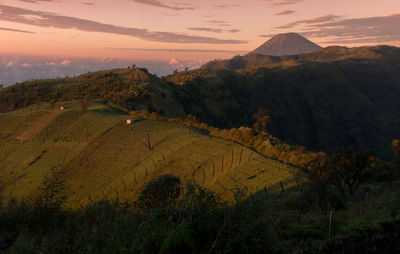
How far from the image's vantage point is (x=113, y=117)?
50.2 meters

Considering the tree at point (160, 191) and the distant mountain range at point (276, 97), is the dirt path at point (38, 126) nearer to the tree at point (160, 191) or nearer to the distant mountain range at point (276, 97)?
the distant mountain range at point (276, 97)

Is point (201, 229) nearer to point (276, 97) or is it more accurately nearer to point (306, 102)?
point (276, 97)

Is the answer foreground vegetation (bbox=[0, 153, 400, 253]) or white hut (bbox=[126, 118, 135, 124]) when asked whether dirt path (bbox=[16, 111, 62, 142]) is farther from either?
foreground vegetation (bbox=[0, 153, 400, 253])

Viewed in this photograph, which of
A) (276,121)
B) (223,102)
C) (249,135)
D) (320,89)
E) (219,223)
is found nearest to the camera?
(219,223)

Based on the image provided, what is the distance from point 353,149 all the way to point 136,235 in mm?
18193

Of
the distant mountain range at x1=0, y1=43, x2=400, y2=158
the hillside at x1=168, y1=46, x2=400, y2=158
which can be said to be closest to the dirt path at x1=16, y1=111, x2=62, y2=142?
the distant mountain range at x1=0, y1=43, x2=400, y2=158

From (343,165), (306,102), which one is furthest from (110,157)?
(306,102)

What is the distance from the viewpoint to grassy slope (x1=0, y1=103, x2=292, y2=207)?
25.6 metres

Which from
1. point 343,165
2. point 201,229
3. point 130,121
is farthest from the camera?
point 130,121

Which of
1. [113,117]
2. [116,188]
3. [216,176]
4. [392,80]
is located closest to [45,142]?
[113,117]

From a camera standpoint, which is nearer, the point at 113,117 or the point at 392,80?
the point at 113,117

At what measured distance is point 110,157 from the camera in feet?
122

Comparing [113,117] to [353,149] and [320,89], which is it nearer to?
[353,149]

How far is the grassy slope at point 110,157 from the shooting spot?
83.9 ft
